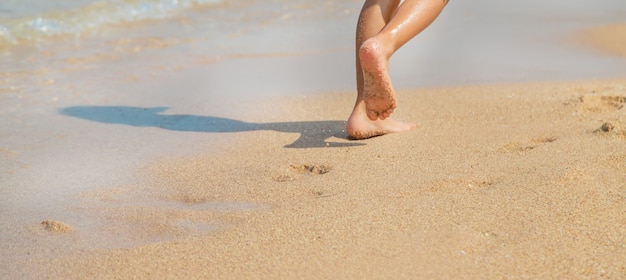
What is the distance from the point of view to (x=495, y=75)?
4.20 m

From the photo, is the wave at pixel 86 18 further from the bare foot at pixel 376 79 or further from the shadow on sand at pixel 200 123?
the bare foot at pixel 376 79

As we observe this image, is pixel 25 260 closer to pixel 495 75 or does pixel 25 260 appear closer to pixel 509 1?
pixel 495 75

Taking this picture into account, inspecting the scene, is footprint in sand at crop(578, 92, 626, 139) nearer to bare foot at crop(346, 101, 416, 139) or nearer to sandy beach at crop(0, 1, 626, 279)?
sandy beach at crop(0, 1, 626, 279)

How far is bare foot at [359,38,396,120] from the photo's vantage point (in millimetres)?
2723

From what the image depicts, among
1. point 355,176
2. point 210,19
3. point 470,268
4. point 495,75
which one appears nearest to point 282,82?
point 495,75

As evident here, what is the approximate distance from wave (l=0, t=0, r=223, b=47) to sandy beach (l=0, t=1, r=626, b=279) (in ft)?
Answer: 3.99

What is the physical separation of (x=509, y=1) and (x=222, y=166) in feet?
12.6

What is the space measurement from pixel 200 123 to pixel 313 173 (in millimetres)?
983

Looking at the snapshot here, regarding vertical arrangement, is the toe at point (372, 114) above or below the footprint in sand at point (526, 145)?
above

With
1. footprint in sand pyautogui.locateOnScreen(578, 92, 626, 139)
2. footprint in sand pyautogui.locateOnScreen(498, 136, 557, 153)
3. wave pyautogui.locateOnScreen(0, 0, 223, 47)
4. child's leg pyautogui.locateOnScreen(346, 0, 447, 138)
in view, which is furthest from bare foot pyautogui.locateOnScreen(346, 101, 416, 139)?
wave pyautogui.locateOnScreen(0, 0, 223, 47)

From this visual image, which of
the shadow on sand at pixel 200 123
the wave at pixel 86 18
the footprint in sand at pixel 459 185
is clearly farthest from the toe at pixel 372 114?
the wave at pixel 86 18

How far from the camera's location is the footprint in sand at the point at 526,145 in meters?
2.88

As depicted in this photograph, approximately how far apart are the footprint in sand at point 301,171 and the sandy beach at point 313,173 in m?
0.01

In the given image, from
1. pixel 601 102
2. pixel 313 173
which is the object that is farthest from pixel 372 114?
pixel 601 102
